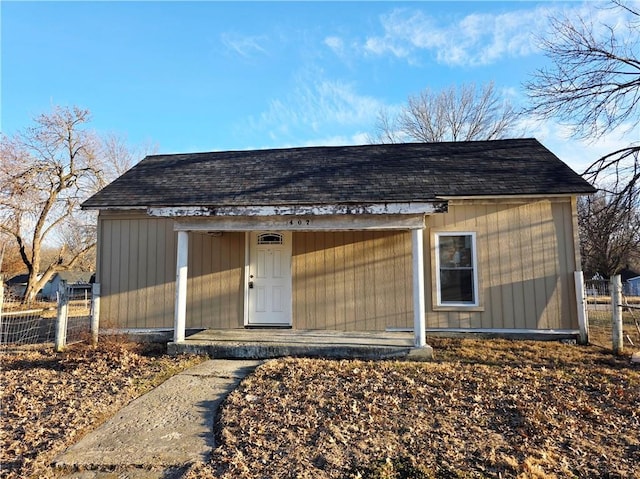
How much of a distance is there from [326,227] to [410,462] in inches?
177

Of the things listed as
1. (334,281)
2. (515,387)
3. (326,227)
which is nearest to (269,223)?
(326,227)

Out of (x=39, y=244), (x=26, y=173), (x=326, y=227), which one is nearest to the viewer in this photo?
(x=326, y=227)

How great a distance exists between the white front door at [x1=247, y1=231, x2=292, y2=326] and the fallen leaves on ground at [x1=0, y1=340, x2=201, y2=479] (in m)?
2.20

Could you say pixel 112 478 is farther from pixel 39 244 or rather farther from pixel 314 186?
pixel 39 244

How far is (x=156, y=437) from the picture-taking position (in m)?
3.94

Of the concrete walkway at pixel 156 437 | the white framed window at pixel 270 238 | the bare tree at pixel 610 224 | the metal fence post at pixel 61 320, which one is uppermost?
the bare tree at pixel 610 224

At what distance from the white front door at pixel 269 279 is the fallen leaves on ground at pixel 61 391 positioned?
220 centimetres

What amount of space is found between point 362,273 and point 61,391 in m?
5.54

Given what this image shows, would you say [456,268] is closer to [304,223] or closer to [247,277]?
[304,223]

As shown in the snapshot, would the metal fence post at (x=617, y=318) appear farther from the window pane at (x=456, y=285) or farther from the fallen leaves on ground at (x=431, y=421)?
the window pane at (x=456, y=285)

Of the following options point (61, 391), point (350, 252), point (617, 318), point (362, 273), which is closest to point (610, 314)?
point (617, 318)

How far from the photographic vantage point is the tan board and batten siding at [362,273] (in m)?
8.05

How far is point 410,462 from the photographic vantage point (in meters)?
3.27

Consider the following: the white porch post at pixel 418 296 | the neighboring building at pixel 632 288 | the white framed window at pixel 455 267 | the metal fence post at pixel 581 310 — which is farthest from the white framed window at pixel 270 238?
the neighboring building at pixel 632 288
